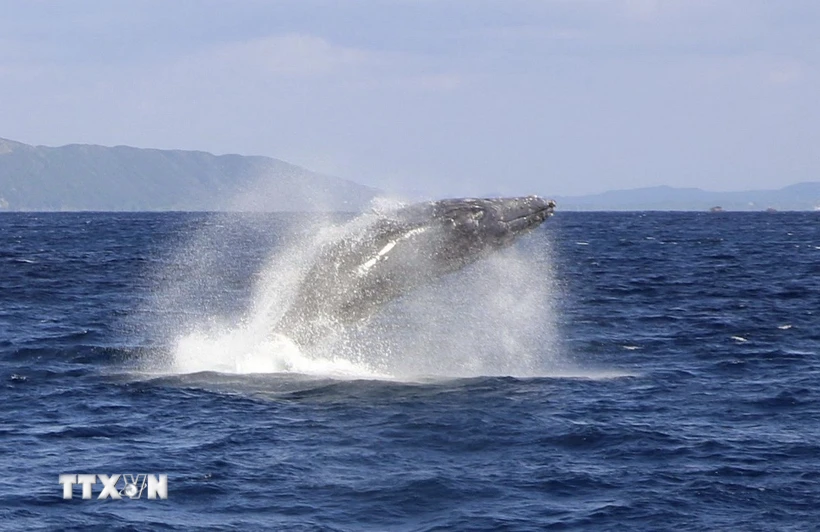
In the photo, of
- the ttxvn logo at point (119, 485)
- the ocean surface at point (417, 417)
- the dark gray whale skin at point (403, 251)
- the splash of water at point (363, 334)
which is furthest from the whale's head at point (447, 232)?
the ttxvn logo at point (119, 485)

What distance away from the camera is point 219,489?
15039 mm

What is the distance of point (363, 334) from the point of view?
2773 centimetres

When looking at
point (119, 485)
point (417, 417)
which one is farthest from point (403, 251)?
point (119, 485)

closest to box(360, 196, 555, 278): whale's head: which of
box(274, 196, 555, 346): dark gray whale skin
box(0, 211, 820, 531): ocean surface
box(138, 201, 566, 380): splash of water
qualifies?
box(274, 196, 555, 346): dark gray whale skin

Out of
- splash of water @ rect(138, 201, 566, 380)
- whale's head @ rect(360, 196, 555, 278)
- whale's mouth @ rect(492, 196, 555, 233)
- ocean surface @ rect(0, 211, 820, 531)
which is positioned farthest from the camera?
splash of water @ rect(138, 201, 566, 380)

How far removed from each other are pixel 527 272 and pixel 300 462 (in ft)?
150

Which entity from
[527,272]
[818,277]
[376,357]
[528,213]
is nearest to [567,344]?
[376,357]

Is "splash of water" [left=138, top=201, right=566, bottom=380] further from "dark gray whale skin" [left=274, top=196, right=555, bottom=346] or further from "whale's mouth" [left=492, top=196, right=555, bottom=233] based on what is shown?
"whale's mouth" [left=492, top=196, right=555, bottom=233]

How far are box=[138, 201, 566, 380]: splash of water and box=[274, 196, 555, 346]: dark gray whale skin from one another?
17.3 inches

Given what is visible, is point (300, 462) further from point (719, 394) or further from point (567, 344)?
point (567, 344)

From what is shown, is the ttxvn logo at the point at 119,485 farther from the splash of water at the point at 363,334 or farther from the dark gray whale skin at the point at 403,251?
the splash of water at the point at 363,334

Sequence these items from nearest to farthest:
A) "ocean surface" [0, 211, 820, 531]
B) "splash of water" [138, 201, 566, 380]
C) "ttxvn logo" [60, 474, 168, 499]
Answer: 1. "ocean surface" [0, 211, 820, 531]
2. "ttxvn logo" [60, 474, 168, 499]
3. "splash of water" [138, 201, 566, 380]

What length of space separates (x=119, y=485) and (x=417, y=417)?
552 centimetres

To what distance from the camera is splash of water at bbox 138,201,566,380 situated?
904 inches
